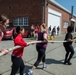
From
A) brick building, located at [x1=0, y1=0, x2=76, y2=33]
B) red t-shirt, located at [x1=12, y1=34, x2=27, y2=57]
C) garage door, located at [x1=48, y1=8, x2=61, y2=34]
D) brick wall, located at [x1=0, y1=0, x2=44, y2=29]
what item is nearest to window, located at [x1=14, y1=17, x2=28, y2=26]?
brick building, located at [x1=0, y1=0, x2=76, y2=33]

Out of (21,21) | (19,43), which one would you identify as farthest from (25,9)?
(19,43)

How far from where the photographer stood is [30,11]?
73.2 feet

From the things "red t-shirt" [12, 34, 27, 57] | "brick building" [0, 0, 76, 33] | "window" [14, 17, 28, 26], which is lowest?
"red t-shirt" [12, 34, 27, 57]

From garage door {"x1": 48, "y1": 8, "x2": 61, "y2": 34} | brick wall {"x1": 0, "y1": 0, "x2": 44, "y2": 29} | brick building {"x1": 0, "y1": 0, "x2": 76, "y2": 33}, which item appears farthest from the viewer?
garage door {"x1": 48, "y1": 8, "x2": 61, "y2": 34}

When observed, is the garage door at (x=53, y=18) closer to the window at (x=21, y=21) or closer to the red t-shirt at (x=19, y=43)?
the window at (x=21, y=21)

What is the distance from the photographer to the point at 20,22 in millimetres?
23719

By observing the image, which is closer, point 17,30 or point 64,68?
point 17,30

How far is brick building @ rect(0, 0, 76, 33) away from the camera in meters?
21.3

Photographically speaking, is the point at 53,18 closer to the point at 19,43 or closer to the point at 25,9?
the point at 25,9

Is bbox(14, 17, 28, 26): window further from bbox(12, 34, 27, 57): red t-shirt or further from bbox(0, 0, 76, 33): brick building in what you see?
bbox(12, 34, 27, 57): red t-shirt

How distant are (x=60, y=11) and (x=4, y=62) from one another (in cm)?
2301

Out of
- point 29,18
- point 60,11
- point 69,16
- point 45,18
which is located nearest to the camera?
point 45,18

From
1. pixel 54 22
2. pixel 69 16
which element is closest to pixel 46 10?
pixel 54 22

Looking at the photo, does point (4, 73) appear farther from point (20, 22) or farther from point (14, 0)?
point (14, 0)
